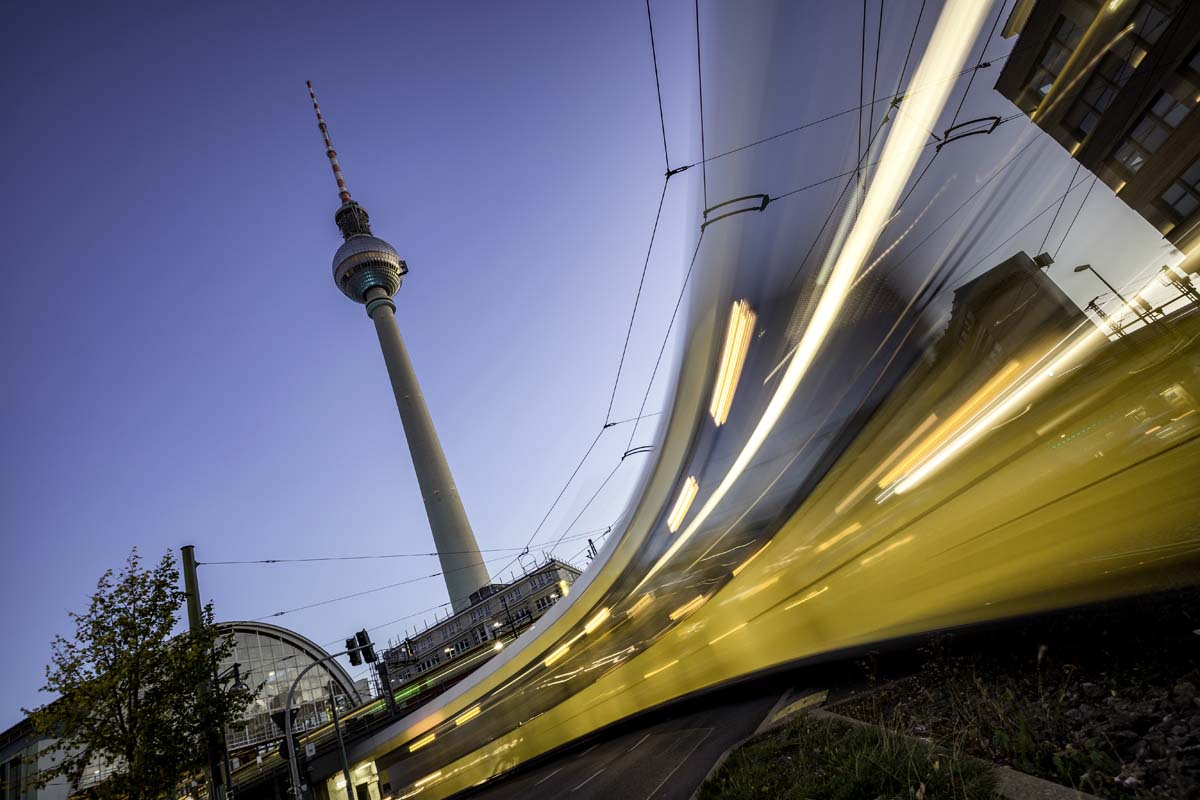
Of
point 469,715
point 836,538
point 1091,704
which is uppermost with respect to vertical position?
point 469,715

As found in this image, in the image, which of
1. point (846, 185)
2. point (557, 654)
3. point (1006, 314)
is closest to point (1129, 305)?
point (1006, 314)

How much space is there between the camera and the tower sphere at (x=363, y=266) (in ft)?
255

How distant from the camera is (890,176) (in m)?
3.71

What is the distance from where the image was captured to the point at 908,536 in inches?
261

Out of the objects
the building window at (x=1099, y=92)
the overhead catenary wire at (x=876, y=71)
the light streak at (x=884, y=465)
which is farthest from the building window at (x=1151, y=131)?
the light streak at (x=884, y=465)

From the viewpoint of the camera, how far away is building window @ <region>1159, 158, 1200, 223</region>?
2.61 meters

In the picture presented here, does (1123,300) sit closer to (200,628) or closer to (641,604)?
(641,604)

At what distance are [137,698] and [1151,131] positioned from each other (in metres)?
19.7

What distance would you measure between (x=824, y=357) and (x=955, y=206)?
1.76 m

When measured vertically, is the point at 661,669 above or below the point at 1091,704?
above

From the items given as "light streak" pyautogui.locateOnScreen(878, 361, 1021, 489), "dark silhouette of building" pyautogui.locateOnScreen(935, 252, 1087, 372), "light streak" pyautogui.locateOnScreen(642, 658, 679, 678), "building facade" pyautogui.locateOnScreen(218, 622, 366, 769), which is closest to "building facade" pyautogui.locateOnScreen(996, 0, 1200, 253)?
"dark silhouette of building" pyautogui.locateOnScreen(935, 252, 1087, 372)

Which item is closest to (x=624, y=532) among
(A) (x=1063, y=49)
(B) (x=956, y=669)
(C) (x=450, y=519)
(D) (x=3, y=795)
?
(B) (x=956, y=669)

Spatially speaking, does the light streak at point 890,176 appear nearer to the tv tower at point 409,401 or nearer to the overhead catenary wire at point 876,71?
the overhead catenary wire at point 876,71

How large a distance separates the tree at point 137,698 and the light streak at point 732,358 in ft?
50.2
